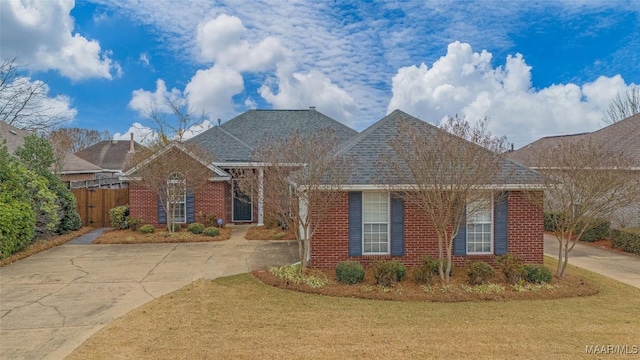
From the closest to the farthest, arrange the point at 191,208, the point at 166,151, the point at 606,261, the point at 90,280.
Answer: the point at 90,280
the point at 606,261
the point at 166,151
the point at 191,208

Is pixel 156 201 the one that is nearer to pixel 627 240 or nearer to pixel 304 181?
pixel 304 181

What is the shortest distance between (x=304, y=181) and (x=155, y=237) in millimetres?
8345

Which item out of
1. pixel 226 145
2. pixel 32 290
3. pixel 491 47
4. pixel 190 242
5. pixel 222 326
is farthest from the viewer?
pixel 226 145

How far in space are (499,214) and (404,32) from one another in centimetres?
789

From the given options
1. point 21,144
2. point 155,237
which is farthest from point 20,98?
point 155,237

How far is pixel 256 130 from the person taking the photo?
20859mm

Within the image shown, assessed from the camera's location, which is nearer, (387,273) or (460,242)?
(387,273)

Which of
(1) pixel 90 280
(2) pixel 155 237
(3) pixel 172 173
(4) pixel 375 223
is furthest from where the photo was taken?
(3) pixel 172 173

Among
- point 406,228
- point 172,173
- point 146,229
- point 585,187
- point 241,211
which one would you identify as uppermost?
point 172,173

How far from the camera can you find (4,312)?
687 centimetres

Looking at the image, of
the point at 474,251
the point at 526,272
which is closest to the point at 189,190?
the point at 474,251

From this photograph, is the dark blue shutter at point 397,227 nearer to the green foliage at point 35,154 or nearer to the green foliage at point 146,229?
the green foliage at point 146,229

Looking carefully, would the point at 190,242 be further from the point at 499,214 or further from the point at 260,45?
the point at 499,214

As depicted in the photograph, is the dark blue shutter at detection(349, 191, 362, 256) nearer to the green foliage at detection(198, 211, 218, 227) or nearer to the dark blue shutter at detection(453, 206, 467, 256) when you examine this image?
the dark blue shutter at detection(453, 206, 467, 256)
